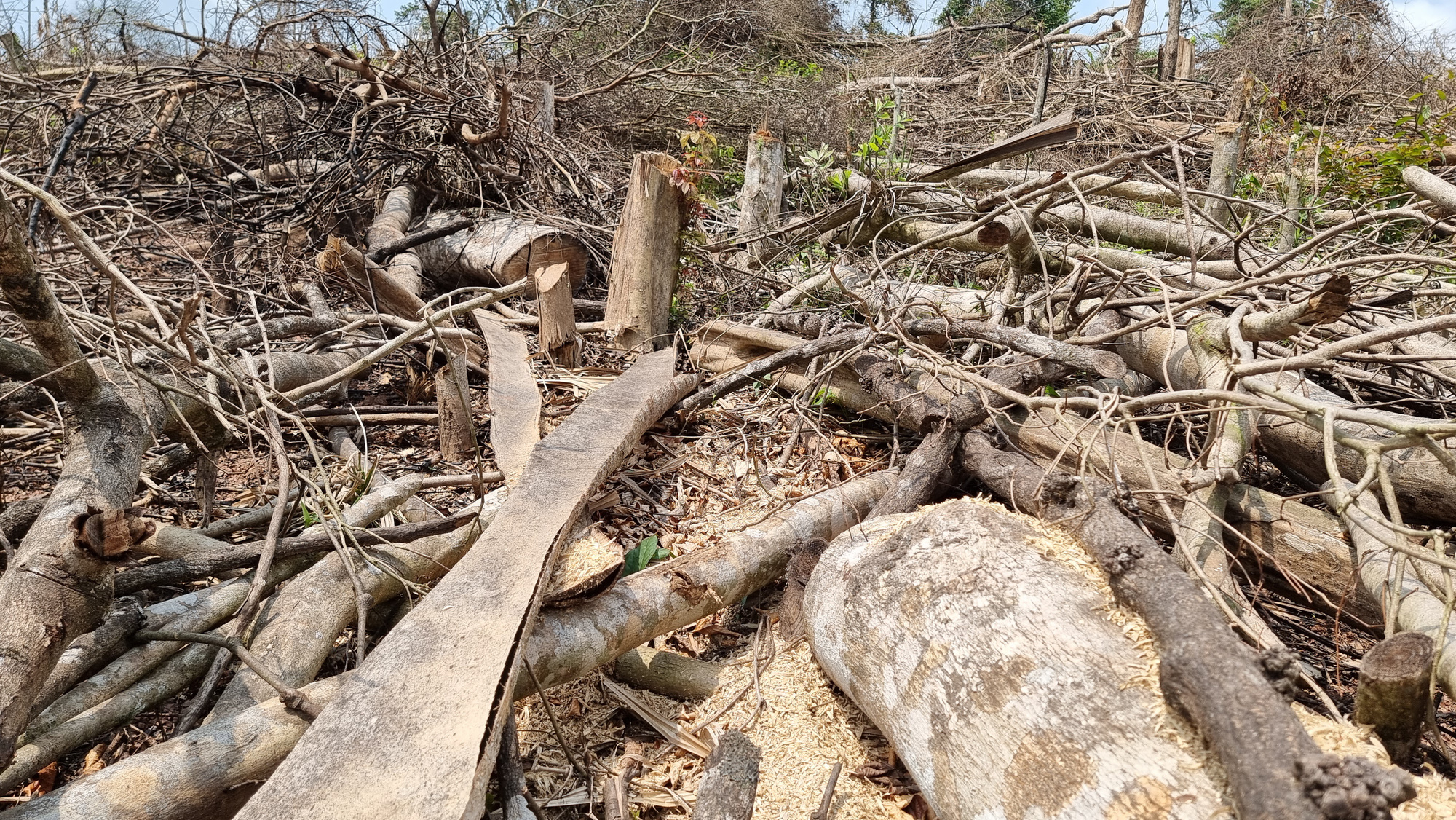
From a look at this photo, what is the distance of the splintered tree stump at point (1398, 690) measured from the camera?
1498 millimetres

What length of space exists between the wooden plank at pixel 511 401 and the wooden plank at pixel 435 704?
512 mm

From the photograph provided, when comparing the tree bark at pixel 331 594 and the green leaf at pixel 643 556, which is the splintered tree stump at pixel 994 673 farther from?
the tree bark at pixel 331 594

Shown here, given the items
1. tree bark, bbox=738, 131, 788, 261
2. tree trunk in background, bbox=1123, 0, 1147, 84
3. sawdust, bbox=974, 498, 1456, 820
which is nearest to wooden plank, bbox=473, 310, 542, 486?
sawdust, bbox=974, 498, 1456, 820

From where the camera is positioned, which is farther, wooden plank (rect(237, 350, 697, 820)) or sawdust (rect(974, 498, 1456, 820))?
wooden plank (rect(237, 350, 697, 820))

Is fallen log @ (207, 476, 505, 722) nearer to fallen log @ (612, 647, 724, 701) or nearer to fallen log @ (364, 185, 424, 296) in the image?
fallen log @ (612, 647, 724, 701)

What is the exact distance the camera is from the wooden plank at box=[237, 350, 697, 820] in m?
1.47

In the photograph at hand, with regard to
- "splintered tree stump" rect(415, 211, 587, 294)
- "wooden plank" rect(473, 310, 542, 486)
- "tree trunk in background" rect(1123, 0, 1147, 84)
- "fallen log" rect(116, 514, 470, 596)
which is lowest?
"fallen log" rect(116, 514, 470, 596)

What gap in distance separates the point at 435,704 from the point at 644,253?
315 cm

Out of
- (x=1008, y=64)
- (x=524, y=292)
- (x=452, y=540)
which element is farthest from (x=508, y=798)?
(x=1008, y=64)

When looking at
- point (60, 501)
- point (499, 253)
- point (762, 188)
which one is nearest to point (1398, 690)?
point (60, 501)

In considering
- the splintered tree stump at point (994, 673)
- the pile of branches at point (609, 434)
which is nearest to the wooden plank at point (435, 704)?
the pile of branches at point (609, 434)

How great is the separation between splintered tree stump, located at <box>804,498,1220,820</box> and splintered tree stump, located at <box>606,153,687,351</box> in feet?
8.18

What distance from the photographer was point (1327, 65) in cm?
970

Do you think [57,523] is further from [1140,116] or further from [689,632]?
[1140,116]
